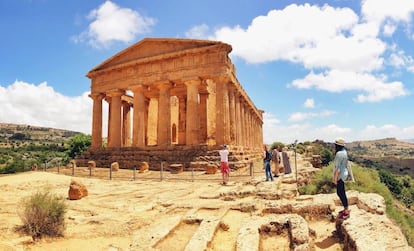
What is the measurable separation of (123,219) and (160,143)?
18480 millimetres

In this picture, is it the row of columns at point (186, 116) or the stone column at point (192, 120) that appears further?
the stone column at point (192, 120)

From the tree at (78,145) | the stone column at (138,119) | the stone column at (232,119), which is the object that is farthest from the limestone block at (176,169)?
the tree at (78,145)

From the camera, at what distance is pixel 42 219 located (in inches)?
236

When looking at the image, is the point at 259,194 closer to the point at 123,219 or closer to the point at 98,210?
the point at 123,219

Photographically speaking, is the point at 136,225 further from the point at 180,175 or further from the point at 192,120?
the point at 192,120

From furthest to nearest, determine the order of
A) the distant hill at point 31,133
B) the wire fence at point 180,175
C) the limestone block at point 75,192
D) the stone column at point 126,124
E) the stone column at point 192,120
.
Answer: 1. the distant hill at point 31,133
2. the stone column at point 126,124
3. the stone column at point 192,120
4. the wire fence at point 180,175
5. the limestone block at point 75,192

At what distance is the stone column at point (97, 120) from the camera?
31.6 metres

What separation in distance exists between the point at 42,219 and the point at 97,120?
27.1 metres

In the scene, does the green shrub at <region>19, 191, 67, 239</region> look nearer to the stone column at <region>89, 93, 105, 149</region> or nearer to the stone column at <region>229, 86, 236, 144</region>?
the stone column at <region>229, 86, 236, 144</region>

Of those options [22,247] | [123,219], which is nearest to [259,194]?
[123,219]

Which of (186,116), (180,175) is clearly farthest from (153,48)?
(180,175)

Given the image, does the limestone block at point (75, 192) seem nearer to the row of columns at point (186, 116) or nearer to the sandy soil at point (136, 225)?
the sandy soil at point (136, 225)

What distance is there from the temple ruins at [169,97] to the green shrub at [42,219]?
48.0 ft

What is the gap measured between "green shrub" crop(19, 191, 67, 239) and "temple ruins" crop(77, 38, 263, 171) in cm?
1463
